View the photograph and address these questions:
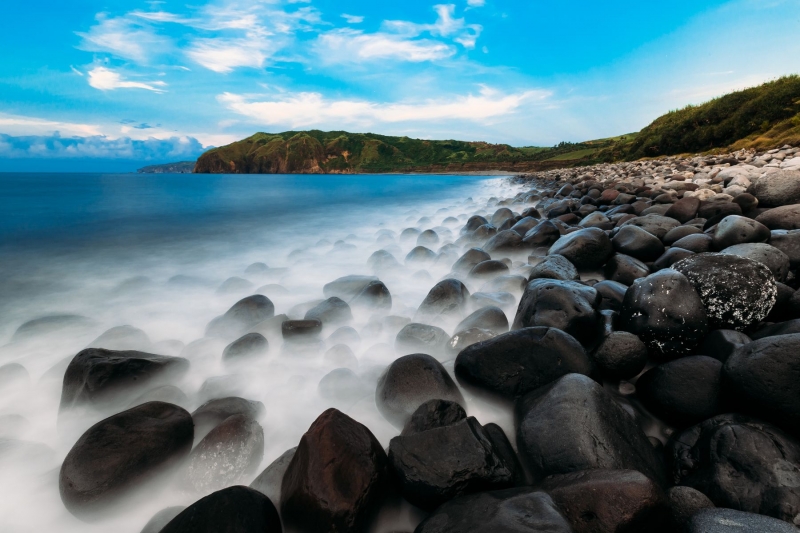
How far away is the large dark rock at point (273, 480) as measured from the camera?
5.86 feet

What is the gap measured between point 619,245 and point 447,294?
→ 2.19m

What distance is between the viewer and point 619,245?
4.28 meters

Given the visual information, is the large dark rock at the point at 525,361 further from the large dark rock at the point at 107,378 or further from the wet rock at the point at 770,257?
the large dark rock at the point at 107,378

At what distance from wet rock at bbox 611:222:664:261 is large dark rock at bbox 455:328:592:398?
2.49m

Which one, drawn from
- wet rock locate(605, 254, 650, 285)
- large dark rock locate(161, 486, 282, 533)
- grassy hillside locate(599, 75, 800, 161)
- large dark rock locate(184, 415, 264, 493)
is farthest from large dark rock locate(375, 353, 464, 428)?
grassy hillside locate(599, 75, 800, 161)

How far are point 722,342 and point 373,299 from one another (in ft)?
9.97

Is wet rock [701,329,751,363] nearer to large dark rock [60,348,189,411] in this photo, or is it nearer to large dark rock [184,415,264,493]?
large dark rock [184,415,264,493]

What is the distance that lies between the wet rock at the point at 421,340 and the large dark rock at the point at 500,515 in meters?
1.64

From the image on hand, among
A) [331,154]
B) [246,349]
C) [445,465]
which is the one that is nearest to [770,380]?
[445,465]

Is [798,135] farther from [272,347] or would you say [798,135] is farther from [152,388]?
[152,388]

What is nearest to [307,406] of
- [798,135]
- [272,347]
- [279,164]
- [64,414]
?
[272,347]

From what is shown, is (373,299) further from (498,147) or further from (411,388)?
(498,147)

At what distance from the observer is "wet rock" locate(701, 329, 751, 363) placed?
2.16 meters

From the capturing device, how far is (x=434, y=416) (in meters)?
1.93
